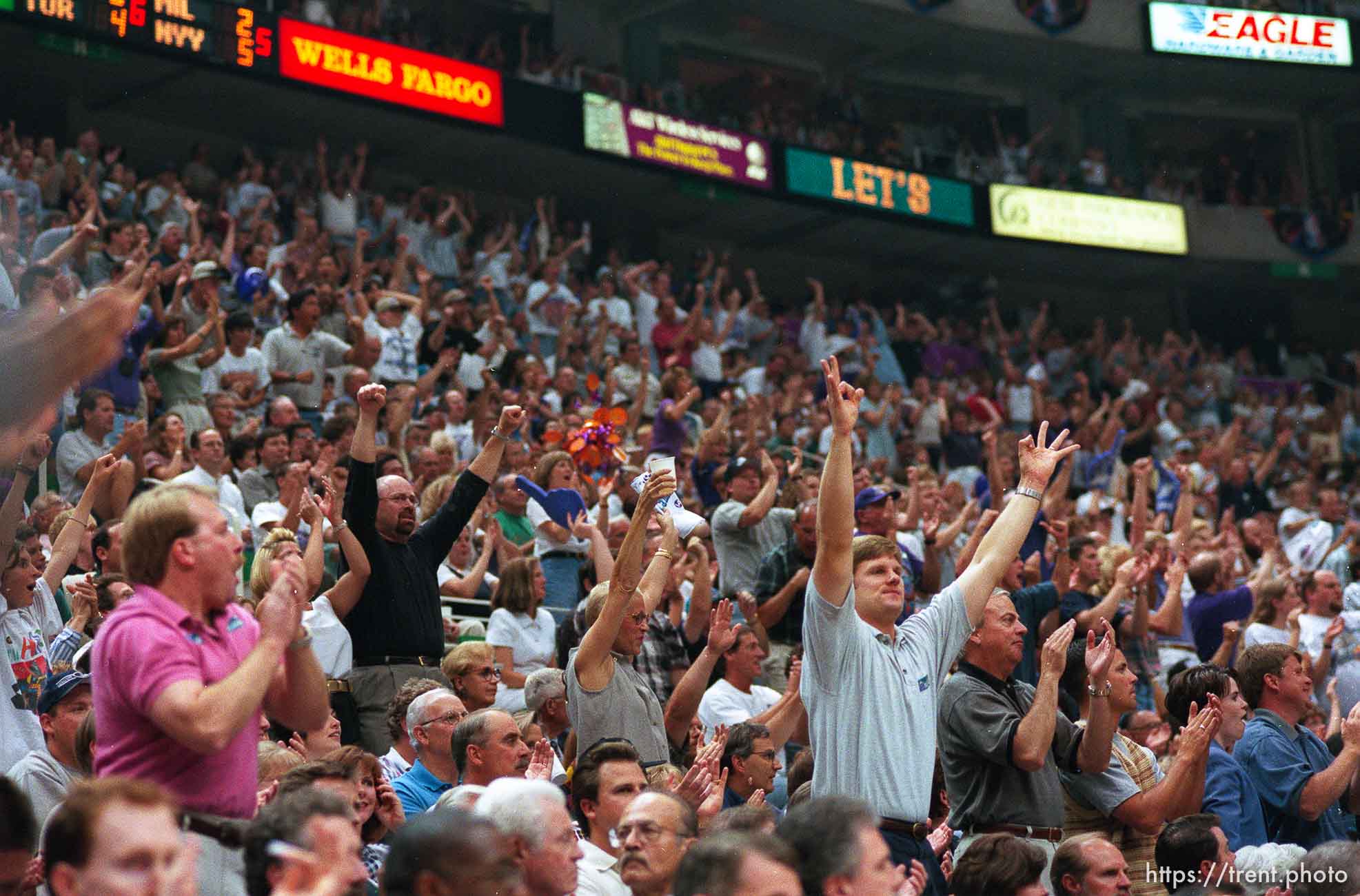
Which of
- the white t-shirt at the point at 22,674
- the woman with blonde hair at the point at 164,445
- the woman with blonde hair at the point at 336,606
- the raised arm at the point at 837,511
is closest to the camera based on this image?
the raised arm at the point at 837,511

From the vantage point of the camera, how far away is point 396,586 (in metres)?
6.13

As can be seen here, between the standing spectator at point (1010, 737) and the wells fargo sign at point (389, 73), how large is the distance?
36.2 feet

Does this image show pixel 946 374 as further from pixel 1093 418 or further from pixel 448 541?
pixel 448 541

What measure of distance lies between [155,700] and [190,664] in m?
0.10

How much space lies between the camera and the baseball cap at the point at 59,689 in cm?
473

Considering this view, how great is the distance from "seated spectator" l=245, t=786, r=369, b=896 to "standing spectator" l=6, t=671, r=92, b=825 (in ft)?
6.32

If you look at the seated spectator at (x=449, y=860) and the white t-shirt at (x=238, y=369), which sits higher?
the white t-shirt at (x=238, y=369)

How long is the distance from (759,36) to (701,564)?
55.3 ft

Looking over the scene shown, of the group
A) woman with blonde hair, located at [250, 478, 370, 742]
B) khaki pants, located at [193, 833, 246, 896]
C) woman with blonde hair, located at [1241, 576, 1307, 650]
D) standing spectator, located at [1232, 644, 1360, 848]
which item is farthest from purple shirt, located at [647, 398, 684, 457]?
khaki pants, located at [193, 833, 246, 896]

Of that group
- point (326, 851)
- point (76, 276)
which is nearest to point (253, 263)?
point (76, 276)

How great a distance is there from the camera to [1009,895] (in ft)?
13.8

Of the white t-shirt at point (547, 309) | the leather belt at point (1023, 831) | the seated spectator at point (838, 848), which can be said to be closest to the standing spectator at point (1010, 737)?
the leather belt at point (1023, 831)

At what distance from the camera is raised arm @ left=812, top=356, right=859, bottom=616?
4301 mm

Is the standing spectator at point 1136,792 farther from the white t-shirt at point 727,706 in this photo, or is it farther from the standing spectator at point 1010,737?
the white t-shirt at point 727,706
